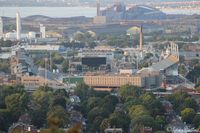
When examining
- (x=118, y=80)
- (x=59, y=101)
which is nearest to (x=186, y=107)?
(x=59, y=101)

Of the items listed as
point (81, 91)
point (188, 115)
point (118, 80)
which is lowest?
point (118, 80)

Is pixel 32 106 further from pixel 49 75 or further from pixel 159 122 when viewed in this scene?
pixel 49 75

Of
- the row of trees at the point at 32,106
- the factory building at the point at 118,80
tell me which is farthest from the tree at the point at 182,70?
the row of trees at the point at 32,106

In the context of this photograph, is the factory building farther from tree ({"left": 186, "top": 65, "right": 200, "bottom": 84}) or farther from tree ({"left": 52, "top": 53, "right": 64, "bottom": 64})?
tree ({"left": 52, "top": 53, "right": 64, "bottom": 64})

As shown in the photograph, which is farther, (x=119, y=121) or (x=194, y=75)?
(x=194, y=75)

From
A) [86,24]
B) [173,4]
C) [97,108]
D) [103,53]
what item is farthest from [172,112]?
[173,4]

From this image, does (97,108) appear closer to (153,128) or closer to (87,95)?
(153,128)

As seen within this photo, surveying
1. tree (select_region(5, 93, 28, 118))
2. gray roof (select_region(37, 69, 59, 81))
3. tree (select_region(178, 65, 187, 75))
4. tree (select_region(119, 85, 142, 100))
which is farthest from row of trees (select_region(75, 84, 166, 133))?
tree (select_region(178, 65, 187, 75))
